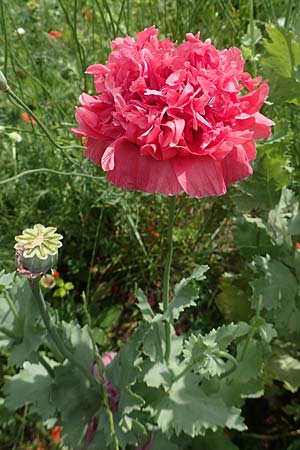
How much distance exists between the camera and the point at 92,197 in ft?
4.44

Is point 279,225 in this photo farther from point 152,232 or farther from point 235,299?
point 152,232

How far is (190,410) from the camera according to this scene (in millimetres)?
863

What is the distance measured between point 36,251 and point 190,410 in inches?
17.2

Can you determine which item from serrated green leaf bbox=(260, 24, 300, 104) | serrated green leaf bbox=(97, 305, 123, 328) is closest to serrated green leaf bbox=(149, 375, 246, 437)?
serrated green leaf bbox=(97, 305, 123, 328)

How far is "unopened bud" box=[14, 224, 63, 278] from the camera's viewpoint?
59 centimetres

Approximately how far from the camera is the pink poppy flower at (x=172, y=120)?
0.57 meters

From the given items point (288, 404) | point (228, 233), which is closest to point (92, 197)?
point (228, 233)

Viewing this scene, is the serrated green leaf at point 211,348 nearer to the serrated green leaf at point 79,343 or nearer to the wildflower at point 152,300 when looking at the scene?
the serrated green leaf at point 79,343

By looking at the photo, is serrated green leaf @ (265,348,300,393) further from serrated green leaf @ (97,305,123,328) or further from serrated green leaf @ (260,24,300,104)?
serrated green leaf @ (260,24,300,104)

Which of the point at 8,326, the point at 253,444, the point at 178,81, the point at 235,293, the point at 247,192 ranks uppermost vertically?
the point at 178,81

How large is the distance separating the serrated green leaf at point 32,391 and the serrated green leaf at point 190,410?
181mm

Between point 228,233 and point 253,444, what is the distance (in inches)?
21.9

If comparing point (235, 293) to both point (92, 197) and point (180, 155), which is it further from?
point (180, 155)

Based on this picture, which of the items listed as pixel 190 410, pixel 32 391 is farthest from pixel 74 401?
pixel 190 410
